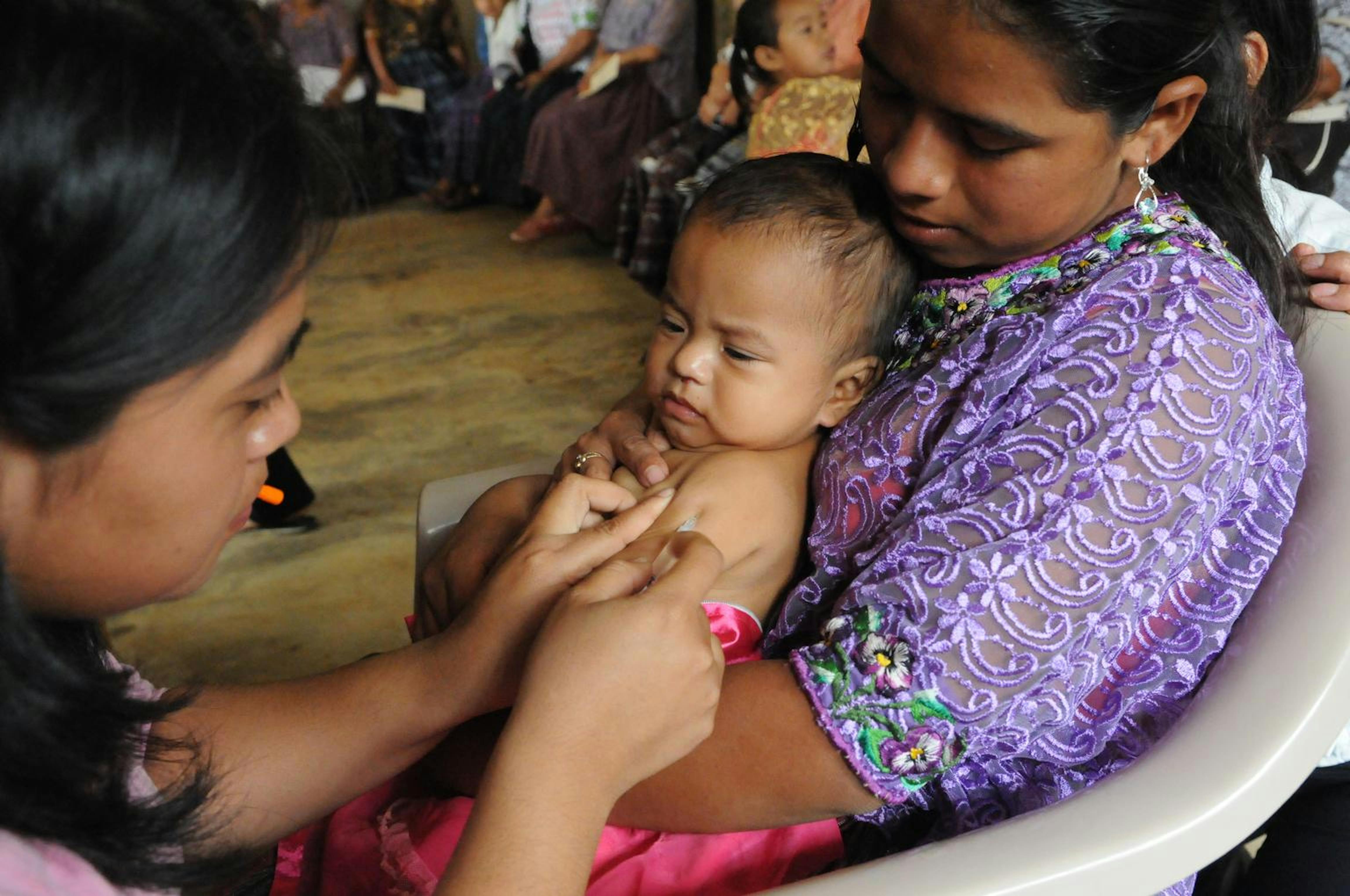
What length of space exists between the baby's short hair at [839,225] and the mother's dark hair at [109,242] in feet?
1.87

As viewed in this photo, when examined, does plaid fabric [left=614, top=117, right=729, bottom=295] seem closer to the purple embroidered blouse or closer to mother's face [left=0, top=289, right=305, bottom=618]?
the purple embroidered blouse

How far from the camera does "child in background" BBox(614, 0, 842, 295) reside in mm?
3578

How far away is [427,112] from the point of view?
668 centimetres

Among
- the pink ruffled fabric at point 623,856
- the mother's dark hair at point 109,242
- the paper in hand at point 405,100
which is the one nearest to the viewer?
the mother's dark hair at point 109,242

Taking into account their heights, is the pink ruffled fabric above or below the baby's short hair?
below

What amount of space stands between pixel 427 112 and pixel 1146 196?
617 centimetres

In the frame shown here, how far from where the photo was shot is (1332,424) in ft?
3.57

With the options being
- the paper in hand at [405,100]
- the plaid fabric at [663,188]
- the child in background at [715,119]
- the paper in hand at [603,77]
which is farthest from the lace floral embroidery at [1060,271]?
the paper in hand at [405,100]

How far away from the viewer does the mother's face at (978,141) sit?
94 cm

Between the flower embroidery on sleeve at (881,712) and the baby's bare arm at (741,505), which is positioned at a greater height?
the flower embroidery on sleeve at (881,712)

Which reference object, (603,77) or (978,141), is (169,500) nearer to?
(978,141)

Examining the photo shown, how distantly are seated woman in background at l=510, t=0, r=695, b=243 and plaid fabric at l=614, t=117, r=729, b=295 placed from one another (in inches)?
21.2

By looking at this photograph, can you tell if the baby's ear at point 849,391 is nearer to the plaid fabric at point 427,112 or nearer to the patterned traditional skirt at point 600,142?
the patterned traditional skirt at point 600,142

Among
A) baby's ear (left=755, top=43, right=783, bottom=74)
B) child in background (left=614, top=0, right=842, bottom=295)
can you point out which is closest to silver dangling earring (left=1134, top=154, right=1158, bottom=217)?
child in background (left=614, top=0, right=842, bottom=295)
